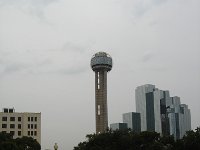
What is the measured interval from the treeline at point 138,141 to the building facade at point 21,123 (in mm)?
59108

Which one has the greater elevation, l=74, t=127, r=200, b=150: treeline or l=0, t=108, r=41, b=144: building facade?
l=0, t=108, r=41, b=144: building facade

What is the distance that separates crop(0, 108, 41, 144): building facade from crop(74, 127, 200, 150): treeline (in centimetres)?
5911

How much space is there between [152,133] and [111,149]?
10953mm

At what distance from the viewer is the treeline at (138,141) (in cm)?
8825

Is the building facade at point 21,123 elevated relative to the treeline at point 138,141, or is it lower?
elevated

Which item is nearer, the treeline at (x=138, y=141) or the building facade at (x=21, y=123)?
the treeline at (x=138, y=141)

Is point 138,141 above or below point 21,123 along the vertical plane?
below

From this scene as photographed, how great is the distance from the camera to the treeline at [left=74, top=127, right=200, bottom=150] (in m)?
88.2

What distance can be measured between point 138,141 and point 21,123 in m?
81.5

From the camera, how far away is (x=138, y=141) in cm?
9688

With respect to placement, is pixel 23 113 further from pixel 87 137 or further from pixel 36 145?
pixel 87 137

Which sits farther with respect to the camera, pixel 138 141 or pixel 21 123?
pixel 21 123

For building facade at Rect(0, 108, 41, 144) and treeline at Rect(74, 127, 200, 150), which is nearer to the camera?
treeline at Rect(74, 127, 200, 150)

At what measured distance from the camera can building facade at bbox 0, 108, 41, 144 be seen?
541ft
